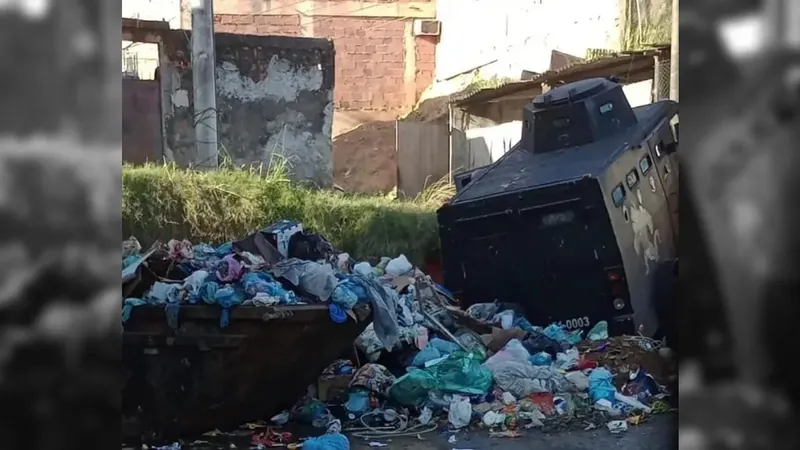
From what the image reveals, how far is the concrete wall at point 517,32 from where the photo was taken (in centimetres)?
1398

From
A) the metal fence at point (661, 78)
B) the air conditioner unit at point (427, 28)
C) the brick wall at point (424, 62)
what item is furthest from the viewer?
the air conditioner unit at point (427, 28)

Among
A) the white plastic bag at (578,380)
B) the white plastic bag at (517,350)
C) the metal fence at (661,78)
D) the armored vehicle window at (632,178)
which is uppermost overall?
the metal fence at (661,78)

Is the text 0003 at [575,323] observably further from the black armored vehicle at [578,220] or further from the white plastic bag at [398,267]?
the white plastic bag at [398,267]

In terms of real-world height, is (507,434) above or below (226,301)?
below

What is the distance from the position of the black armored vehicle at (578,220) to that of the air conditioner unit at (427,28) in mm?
10807

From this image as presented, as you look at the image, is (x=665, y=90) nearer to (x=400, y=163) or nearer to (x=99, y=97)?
(x=400, y=163)

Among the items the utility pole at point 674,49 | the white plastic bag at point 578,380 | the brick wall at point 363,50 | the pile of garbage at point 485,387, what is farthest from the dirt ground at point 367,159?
the white plastic bag at point 578,380

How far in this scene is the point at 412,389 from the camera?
5.77m

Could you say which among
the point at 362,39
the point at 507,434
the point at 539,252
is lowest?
the point at 507,434

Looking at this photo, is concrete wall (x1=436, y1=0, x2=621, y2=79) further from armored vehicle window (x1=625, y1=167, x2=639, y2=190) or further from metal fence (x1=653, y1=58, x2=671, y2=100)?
armored vehicle window (x1=625, y1=167, x2=639, y2=190)

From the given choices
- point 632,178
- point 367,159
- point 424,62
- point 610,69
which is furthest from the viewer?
point 424,62

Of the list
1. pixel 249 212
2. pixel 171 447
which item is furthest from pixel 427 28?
pixel 171 447

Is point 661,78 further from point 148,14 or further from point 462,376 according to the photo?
point 148,14

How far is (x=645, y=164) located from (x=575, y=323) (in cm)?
145
